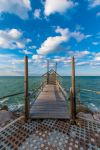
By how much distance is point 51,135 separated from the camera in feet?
13.9

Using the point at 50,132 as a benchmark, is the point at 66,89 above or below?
above

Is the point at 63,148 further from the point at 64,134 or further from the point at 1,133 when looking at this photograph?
the point at 1,133

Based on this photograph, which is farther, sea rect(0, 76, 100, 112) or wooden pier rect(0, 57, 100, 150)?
sea rect(0, 76, 100, 112)

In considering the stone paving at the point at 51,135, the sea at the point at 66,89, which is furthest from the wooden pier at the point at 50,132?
the sea at the point at 66,89

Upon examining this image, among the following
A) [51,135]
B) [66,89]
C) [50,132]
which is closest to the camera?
[51,135]

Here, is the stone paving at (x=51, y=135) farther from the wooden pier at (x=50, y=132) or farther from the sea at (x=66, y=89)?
the sea at (x=66, y=89)

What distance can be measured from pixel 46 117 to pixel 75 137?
5.59ft

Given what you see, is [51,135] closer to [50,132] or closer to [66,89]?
[50,132]

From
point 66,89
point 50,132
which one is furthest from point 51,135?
point 66,89

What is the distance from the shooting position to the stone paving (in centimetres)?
374

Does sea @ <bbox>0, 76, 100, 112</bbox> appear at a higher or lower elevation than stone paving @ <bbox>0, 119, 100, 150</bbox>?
lower

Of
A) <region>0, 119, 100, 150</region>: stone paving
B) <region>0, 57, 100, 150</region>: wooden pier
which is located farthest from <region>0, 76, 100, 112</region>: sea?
<region>0, 119, 100, 150</region>: stone paving

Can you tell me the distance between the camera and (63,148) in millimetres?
3639

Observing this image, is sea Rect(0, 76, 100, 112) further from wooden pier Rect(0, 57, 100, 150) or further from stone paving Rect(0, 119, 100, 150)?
stone paving Rect(0, 119, 100, 150)
